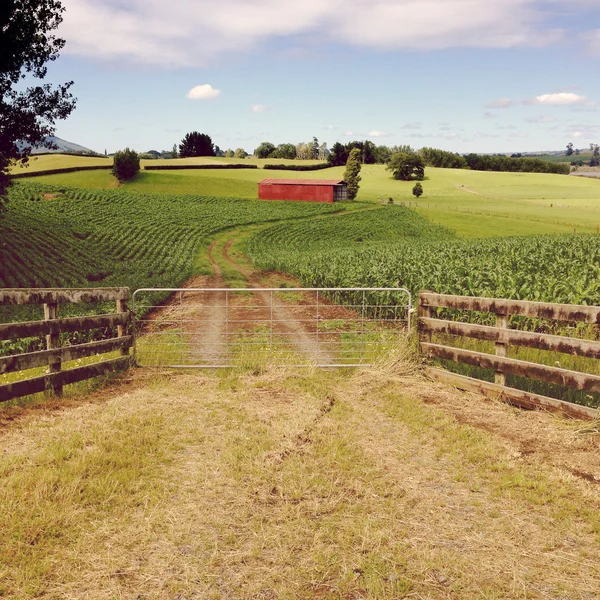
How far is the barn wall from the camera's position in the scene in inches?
3162

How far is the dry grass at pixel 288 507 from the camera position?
14.7ft

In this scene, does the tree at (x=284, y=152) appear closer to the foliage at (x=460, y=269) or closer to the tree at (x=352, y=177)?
the tree at (x=352, y=177)

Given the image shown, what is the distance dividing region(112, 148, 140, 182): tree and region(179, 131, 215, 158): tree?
255ft

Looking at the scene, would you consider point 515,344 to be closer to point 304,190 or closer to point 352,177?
point 304,190

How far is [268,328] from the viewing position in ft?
57.1

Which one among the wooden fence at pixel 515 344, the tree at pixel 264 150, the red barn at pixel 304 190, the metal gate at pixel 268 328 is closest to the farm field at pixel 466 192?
the red barn at pixel 304 190

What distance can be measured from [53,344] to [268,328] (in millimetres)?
8902

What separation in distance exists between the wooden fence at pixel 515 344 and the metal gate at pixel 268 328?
967 mm

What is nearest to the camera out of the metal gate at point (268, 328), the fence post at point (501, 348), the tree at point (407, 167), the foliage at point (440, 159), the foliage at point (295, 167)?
the fence post at point (501, 348)

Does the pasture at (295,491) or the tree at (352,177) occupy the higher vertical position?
the tree at (352,177)

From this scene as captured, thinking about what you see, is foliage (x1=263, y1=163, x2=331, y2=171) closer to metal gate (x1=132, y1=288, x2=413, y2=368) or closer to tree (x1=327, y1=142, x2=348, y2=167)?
tree (x1=327, y1=142, x2=348, y2=167)

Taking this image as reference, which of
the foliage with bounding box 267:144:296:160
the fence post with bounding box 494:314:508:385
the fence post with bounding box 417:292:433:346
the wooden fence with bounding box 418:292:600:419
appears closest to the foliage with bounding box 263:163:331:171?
the foliage with bounding box 267:144:296:160

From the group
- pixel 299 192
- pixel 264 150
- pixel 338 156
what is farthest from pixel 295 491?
pixel 264 150

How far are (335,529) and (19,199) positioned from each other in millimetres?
65397
